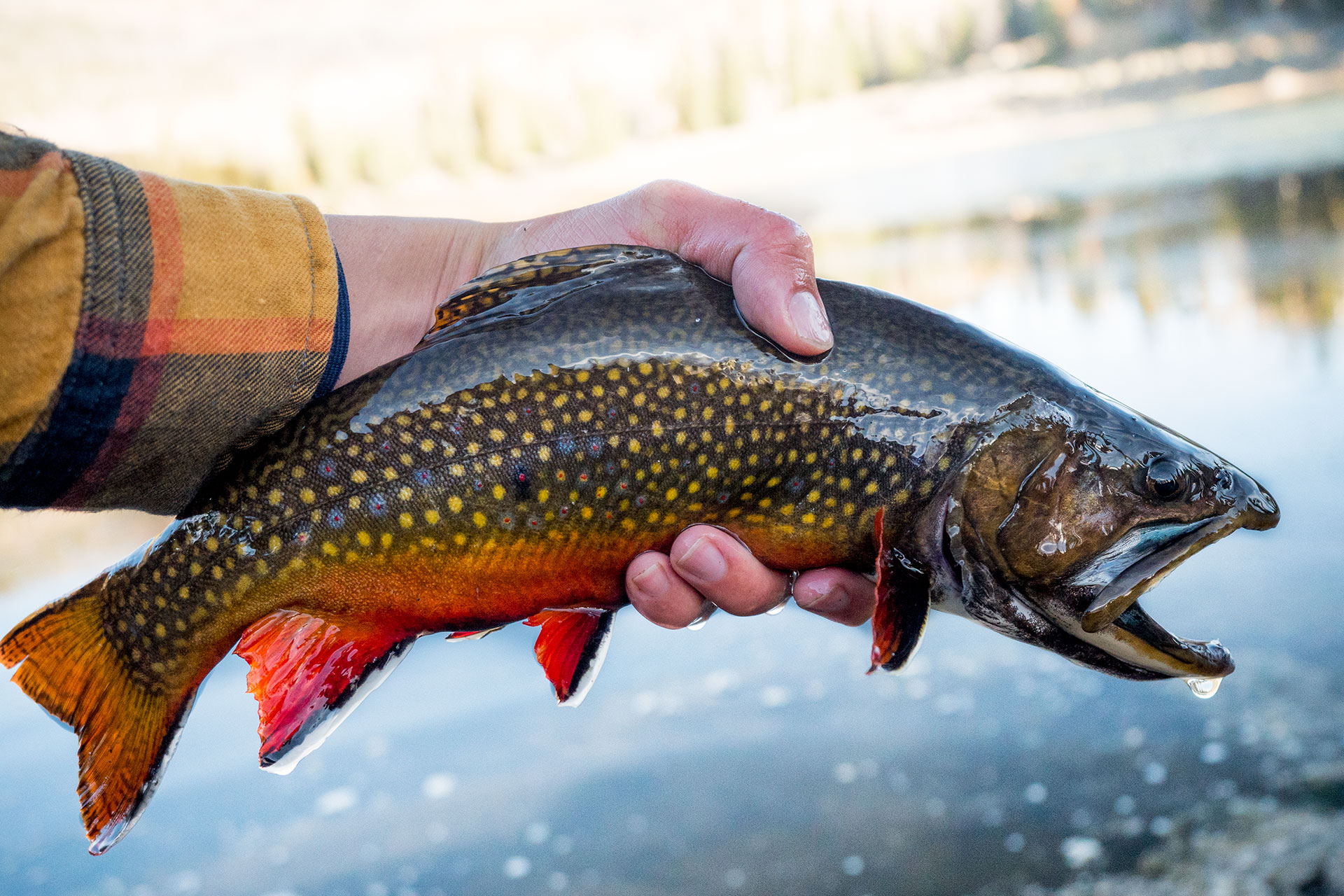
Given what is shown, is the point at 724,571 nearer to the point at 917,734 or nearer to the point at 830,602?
the point at 830,602

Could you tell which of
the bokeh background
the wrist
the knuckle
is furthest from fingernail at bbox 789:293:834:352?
the bokeh background

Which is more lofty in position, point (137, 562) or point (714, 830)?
point (137, 562)

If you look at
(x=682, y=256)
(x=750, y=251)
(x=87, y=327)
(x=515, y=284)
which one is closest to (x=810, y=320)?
(x=750, y=251)

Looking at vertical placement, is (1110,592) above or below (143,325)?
below

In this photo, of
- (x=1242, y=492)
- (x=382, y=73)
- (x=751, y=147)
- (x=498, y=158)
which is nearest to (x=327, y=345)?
(x=1242, y=492)

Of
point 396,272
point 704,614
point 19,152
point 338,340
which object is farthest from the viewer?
point 396,272

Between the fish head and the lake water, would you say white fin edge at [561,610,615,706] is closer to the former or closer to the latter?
the fish head

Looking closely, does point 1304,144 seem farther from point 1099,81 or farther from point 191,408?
point 191,408
